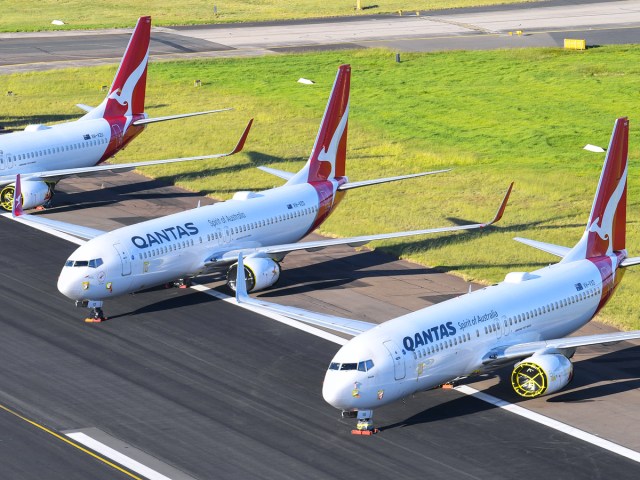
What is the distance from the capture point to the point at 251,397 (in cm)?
5819

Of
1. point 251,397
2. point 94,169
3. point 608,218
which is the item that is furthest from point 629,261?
point 94,169

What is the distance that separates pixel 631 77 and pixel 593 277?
72.9 m

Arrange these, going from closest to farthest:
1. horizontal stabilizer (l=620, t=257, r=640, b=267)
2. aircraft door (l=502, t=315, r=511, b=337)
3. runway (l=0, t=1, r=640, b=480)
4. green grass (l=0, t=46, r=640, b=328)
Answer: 1. runway (l=0, t=1, r=640, b=480)
2. aircraft door (l=502, t=315, r=511, b=337)
3. horizontal stabilizer (l=620, t=257, r=640, b=267)
4. green grass (l=0, t=46, r=640, b=328)

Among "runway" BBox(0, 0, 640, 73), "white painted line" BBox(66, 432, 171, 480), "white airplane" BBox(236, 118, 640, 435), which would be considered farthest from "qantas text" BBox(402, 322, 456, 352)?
"runway" BBox(0, 0, 640, 73)

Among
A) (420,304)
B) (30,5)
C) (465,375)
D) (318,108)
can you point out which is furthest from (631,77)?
(30,5)

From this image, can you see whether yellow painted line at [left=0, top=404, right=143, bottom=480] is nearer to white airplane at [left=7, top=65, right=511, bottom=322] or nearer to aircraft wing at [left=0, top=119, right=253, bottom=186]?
white airplane at [left=7, top=65, right=511, bottom=322]

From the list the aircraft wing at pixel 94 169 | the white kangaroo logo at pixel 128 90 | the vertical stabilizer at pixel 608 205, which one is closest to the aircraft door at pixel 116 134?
the white kangaroo logo at pixel 128 90

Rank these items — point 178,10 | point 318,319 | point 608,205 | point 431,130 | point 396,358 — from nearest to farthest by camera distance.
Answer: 1. point 396,358
2. point 318,319
3. point 608,205
4. point 431,130
5. point 178,10

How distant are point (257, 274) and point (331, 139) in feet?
41.4

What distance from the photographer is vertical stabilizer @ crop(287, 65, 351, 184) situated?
79.3 meters

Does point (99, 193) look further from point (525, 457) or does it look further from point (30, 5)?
point (30, 5)

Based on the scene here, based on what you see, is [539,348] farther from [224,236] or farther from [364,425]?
[224,236]

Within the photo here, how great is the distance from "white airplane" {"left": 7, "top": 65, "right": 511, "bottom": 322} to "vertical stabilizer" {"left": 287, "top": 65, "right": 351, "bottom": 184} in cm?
6

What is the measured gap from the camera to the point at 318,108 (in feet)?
399
